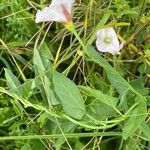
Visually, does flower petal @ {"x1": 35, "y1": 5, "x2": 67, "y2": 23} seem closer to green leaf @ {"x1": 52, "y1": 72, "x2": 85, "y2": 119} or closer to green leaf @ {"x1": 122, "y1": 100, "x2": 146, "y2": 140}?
green leaf @ {"x1": 52, "y1": 72, "x2": 85, "y2": 119}

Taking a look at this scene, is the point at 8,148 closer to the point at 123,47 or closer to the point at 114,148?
the point at 114,148

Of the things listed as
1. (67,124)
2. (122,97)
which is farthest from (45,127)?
(122,97)

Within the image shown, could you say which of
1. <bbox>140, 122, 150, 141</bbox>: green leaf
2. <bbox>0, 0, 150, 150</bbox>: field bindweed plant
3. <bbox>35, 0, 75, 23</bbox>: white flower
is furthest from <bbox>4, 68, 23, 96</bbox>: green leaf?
<bbox>140, 122, 150, 141</bbox>: green leaf

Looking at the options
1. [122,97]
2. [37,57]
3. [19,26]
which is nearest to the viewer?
[122,97]

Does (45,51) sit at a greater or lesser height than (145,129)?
greater

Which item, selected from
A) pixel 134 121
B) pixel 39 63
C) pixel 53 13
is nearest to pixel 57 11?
pixel 53 13

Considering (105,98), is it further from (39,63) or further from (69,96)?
(39,63)
